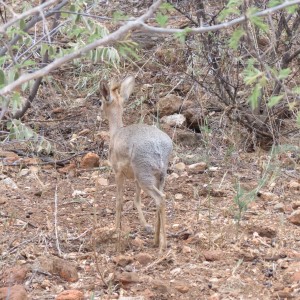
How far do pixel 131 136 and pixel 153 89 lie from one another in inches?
125

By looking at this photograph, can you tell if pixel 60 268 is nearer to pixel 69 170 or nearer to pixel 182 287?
pixel 182 287

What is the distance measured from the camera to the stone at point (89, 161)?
687 cm

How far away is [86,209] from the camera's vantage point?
5910 mm

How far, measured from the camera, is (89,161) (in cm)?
688

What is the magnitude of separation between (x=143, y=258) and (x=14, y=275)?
836mm

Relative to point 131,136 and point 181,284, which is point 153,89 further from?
point 181,284

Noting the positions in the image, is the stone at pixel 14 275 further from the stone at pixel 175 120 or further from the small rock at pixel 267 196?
the stone at pixel 175 120

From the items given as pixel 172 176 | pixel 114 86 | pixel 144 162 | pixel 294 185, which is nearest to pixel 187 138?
pixel 172 176

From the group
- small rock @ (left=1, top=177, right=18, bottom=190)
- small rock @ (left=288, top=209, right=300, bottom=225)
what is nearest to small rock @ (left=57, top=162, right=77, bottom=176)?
small rock @ (left=1, top=177, right=18, bottom=190)

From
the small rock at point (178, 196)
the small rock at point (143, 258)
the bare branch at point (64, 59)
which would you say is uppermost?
the bare branch at point (64, 59)

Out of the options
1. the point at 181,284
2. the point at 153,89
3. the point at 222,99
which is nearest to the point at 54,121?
the point at 153,89

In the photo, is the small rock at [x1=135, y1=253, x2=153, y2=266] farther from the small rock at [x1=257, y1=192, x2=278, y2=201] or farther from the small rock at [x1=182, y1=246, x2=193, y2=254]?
the small rock at [x1=257, y1=192, x2=278, y2=201]

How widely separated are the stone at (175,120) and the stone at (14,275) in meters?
3.46

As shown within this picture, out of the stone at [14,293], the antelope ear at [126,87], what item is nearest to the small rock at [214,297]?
the stone at [14,293]
